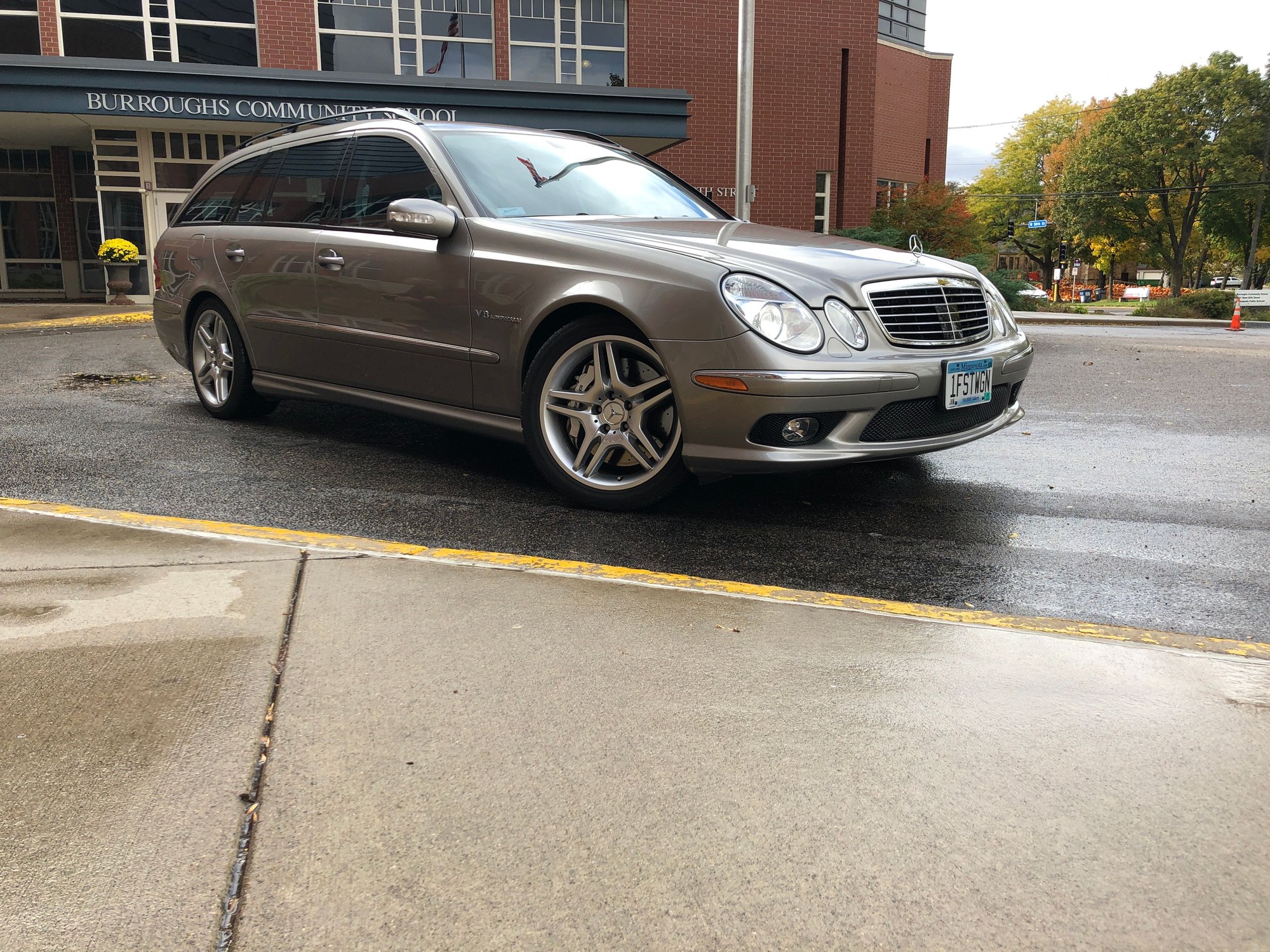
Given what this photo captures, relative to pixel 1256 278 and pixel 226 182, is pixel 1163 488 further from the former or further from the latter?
pixel 1256 278

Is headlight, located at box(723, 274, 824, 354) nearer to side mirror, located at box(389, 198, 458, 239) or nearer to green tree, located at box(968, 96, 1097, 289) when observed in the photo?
side mirror, located at box(389, 198, 458, 239)

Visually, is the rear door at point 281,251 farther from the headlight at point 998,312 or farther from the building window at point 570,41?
the building window at point 570,41

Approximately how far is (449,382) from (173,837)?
3.09 m

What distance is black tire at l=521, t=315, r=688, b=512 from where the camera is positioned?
4207 mm

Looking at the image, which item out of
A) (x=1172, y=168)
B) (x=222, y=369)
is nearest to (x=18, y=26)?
(x=222, y=369)

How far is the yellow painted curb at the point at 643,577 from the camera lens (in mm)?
3043

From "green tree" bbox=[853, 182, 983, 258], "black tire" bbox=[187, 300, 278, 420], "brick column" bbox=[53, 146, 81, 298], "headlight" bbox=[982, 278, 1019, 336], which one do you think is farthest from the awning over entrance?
"headlight" bbox=[982, 278, 1019, 336]

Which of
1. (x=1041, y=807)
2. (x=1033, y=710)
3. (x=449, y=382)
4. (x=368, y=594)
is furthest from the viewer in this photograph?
(x=449, y=382)

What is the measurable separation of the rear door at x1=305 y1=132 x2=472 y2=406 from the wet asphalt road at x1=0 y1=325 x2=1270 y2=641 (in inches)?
18.6

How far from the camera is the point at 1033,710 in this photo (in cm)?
250

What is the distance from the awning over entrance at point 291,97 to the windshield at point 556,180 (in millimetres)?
12597

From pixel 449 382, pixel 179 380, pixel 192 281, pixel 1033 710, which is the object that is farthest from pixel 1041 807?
pixel 179 380

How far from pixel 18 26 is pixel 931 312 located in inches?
843

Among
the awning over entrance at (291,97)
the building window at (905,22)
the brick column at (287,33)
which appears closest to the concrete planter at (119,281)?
the awning over entrance at (291,97)
